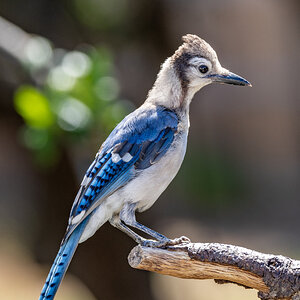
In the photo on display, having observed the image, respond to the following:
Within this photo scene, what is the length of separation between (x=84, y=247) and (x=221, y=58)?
4381 millimetres

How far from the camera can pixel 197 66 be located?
9.05ft

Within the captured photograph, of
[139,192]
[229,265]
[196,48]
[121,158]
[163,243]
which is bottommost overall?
[229,265]

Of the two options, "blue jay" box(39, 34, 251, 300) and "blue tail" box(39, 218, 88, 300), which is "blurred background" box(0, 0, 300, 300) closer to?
"blue jay" box(39, 34, 251, 300)

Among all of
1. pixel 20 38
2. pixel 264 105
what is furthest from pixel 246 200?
pixel 20 38

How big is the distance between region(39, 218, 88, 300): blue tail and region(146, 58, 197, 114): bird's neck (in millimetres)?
622

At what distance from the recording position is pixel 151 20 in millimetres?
6203

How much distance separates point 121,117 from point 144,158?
0.77 m

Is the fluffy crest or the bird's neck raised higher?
the fluffy crest

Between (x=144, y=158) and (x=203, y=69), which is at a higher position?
(x=203, y=69)

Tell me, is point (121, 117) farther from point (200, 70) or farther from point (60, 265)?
point (60, 265)

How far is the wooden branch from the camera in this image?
219cm

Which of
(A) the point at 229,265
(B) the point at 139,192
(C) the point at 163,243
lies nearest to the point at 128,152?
(B) the point at 139,192

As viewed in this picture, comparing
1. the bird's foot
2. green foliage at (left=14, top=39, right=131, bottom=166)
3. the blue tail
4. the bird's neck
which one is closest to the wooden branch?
the bird's foot

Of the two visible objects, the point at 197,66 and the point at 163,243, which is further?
the point at 197,66
